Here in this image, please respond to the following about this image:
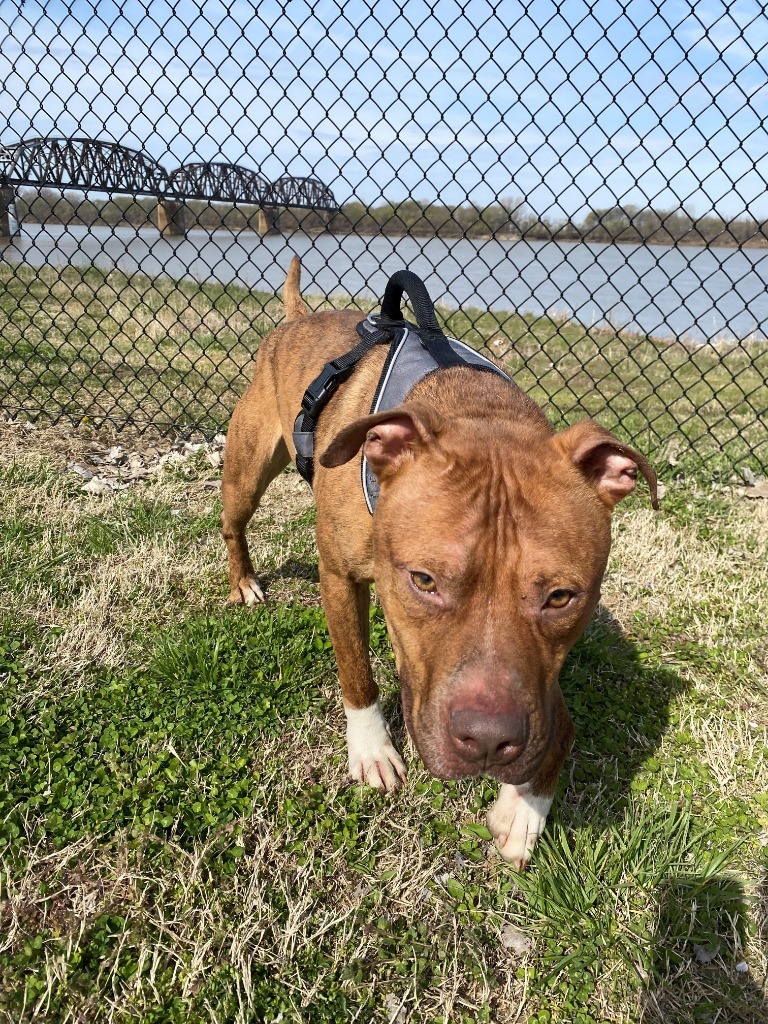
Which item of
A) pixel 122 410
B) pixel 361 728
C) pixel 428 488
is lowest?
pixel 361 728

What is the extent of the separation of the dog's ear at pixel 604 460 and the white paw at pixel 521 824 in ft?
3.36

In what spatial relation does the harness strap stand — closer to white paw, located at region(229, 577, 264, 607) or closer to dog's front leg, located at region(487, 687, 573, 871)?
white paw, located at region(229, 577, 264, 607)

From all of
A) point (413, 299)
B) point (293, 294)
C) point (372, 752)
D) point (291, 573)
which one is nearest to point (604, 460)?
point (413, 299)

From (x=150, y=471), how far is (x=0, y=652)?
236 centimetres

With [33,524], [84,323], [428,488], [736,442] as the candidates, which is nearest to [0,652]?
[33,524]

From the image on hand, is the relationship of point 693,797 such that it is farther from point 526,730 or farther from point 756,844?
point 526,730

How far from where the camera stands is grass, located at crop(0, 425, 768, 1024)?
7.15 ft

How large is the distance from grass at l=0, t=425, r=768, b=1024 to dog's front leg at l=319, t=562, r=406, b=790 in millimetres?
103

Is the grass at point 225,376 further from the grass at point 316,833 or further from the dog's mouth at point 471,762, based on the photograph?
the dog's mouth at point 471,762

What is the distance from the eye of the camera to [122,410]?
21.1ft

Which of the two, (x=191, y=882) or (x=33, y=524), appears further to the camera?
(x=33, y=524)

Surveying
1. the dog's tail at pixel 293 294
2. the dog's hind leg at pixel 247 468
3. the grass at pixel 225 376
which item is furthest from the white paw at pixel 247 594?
the grass at pixel 225 376

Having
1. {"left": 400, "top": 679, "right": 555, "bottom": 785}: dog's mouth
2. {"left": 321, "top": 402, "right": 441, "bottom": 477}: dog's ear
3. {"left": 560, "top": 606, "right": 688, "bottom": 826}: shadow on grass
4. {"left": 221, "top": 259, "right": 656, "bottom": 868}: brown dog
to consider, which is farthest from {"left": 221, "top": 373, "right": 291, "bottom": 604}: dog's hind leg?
{"left": 400, "top": 679, "right": 555, "bottom": 785}: dog's mouth

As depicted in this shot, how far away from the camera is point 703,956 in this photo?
2287 millimetres
